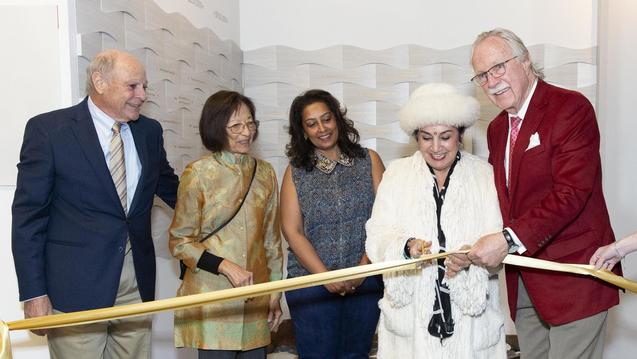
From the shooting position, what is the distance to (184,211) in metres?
3.03

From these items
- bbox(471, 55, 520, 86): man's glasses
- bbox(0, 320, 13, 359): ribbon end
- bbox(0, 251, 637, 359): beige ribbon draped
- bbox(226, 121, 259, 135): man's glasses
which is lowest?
bbox(0, 320, 13, 359): ribbon end

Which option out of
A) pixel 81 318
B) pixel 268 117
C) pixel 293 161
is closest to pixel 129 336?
pixel 81 318

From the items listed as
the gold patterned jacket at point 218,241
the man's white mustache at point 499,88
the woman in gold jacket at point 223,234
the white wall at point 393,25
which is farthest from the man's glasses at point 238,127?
the white wall at point 393,25

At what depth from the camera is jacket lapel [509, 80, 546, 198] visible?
8.55 feet

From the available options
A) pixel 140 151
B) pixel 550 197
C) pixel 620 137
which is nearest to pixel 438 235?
pixel 550 197

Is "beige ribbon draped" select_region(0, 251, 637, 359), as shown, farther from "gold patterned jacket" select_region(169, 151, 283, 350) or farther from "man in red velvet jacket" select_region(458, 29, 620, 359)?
"gold patterned jacket" select_region(169, 151, 283, 350)

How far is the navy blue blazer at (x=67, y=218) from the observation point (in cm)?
254

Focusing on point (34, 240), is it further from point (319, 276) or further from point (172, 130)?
point (172, 130)

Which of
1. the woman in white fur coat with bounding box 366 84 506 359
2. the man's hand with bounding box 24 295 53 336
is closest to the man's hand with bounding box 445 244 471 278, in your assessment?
the woman in white fur coat with bounding box 366 84 506 359

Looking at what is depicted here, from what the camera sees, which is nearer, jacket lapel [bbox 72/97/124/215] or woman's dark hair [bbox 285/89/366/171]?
jacket lapel [bbox 72/97/124/215]

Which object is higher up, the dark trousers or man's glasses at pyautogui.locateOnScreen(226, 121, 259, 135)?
man's glasses at pyautogui.locateOnScreen(226, 121, 259, 135)

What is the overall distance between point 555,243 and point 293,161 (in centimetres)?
132

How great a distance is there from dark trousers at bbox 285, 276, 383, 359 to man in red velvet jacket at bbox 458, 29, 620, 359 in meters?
0.81

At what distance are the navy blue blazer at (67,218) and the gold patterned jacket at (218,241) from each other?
0.92ft
